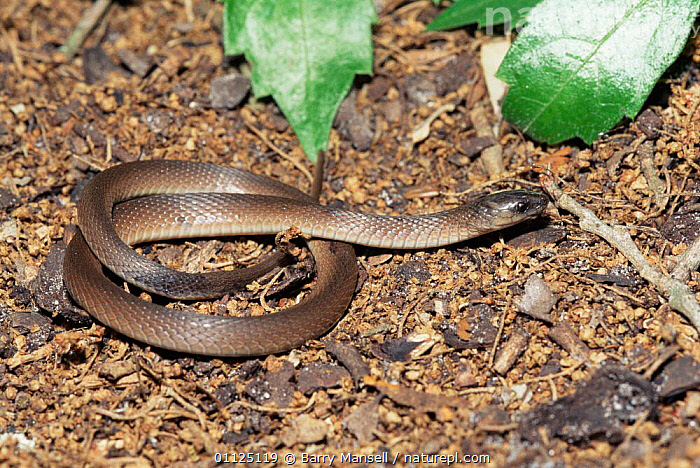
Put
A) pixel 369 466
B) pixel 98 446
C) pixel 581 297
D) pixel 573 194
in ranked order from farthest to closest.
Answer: pixel 573 194 → pixel 581 297 → pixel 98 446 → pixel 369 466

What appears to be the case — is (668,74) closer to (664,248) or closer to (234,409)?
(664,248)

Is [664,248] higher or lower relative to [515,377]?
higher

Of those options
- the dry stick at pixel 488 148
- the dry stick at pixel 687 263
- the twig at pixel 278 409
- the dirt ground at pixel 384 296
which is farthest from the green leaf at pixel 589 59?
the twig at pixel 278 409

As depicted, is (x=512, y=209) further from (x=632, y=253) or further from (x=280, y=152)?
(x=280, y=152)

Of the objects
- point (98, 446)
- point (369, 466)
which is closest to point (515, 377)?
point (369, 466)

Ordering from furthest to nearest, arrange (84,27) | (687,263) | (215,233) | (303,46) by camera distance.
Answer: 1. (84,27)
2. (303,46)
3. (215,233)
4. (687,263)

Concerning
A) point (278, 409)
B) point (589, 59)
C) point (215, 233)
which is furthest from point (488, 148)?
point (278, 409)

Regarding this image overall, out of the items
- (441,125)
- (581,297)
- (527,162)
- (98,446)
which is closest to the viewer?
(98,446)

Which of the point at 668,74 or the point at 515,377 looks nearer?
the point at 515,377
